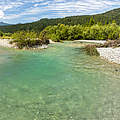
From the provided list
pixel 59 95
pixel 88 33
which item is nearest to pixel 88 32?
pixel 88 33

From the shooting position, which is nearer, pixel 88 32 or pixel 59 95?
pixel 59 95

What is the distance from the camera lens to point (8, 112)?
20.8 feet

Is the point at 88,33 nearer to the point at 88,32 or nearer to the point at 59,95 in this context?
the point at 88,32

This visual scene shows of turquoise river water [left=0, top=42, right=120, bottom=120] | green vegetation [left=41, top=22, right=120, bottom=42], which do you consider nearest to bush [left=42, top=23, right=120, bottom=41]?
green vegetation [left=41, top=22, right=120, bottom=42]

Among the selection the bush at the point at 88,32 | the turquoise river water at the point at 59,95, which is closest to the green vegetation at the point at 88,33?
the bush at the point at 88,32

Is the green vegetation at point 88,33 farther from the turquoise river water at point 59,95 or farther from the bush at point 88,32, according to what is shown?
the turquoise river water at point 59,95

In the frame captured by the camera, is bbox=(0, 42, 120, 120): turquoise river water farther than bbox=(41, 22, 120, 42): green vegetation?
No

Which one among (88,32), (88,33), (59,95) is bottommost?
(59,95)

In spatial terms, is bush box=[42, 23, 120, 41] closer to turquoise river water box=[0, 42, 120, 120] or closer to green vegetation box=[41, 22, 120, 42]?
green vegetation box=[41, 22, 120, 42]

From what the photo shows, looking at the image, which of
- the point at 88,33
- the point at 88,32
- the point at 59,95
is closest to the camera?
the point at 59,95

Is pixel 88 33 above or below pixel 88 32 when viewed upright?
below

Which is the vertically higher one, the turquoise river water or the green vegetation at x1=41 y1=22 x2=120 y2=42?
the green vegetation at x1=41 y1=22 x2=120 y2=42

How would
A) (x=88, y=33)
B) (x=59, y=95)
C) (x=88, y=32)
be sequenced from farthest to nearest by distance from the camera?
(x=88, y=32) → (x=88, y=33) → (x=59, y=95)

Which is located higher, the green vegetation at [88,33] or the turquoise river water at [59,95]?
the green vegetation at [88,33]
